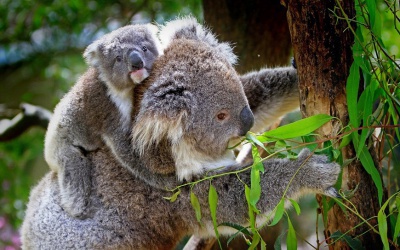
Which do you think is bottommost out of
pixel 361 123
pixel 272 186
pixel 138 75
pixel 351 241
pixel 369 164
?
pixel 351 241

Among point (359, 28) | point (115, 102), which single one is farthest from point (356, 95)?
point (115, 102)

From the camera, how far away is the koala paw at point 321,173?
7.79 feet

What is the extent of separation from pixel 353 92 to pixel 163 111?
0.85 m

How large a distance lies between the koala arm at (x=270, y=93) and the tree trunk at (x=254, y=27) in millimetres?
1356

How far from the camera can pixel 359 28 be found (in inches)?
88.7

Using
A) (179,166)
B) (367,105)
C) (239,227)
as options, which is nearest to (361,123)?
(367,105)

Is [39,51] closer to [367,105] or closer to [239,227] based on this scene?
[239,227]

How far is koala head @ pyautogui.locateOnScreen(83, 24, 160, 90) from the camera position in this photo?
8.70 feet

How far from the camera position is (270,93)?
10.1ft

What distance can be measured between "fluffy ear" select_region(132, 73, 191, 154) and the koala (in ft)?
0.42

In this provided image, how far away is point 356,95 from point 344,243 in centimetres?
74

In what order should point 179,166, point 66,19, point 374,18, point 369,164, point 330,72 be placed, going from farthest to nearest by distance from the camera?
point 66,19 → point 179,166 → point 330,72 → point 369,164 → point 374,18

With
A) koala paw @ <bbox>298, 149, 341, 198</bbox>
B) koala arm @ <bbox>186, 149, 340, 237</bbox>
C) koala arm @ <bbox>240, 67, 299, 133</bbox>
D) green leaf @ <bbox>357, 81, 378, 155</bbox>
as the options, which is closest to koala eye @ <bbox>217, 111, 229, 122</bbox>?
koala arm @ <bbox>186, 149, 340, 237</bbox>

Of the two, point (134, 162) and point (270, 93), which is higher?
point (270, 93)
